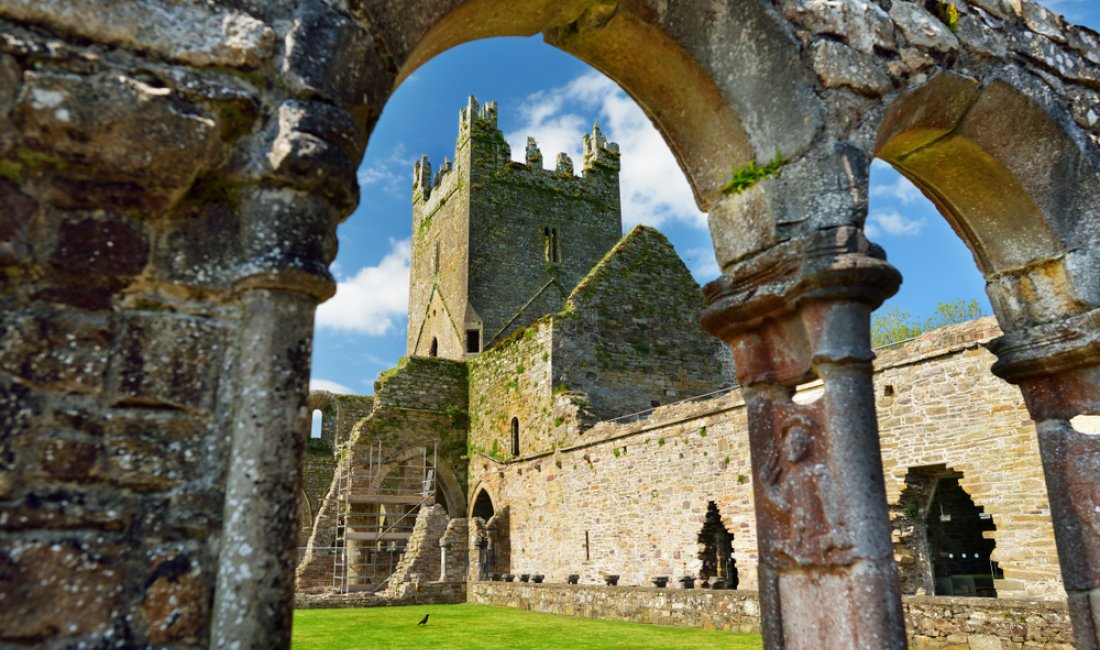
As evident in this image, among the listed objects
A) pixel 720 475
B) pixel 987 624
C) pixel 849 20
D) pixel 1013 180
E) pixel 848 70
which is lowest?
pixel 987 624

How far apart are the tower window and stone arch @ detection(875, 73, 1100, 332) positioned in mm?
26055

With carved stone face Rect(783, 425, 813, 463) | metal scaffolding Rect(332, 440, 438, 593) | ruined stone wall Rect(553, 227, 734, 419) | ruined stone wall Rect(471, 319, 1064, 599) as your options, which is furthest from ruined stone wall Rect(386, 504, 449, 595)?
carved stone face Rect(783, 425, 813, 463)

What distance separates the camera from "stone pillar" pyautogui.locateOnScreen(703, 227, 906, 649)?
2873 mm

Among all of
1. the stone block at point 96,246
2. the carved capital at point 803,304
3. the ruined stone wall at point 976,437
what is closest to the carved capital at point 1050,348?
the carved capital at point 803,304

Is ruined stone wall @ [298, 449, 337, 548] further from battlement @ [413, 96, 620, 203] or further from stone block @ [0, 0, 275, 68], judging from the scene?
stone block @ [0, 0, 275, 68]

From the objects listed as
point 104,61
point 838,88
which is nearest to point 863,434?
point 838,88

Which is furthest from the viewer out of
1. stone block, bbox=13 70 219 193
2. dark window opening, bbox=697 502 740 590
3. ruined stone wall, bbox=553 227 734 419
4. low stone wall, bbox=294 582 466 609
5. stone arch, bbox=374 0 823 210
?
ruined stone wall, bbox=553 227 734 419

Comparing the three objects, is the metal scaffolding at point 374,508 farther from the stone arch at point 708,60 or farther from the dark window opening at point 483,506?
the stone arch at point 708,60

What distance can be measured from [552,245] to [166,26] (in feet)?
94.4

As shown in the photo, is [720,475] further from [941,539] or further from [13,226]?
[13,226]

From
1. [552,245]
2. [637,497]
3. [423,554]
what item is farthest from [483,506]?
[552,245]

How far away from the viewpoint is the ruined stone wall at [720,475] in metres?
9.09

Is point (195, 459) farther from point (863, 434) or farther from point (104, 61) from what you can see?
point (863, 434)

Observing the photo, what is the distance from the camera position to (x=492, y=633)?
1040 centimetres
